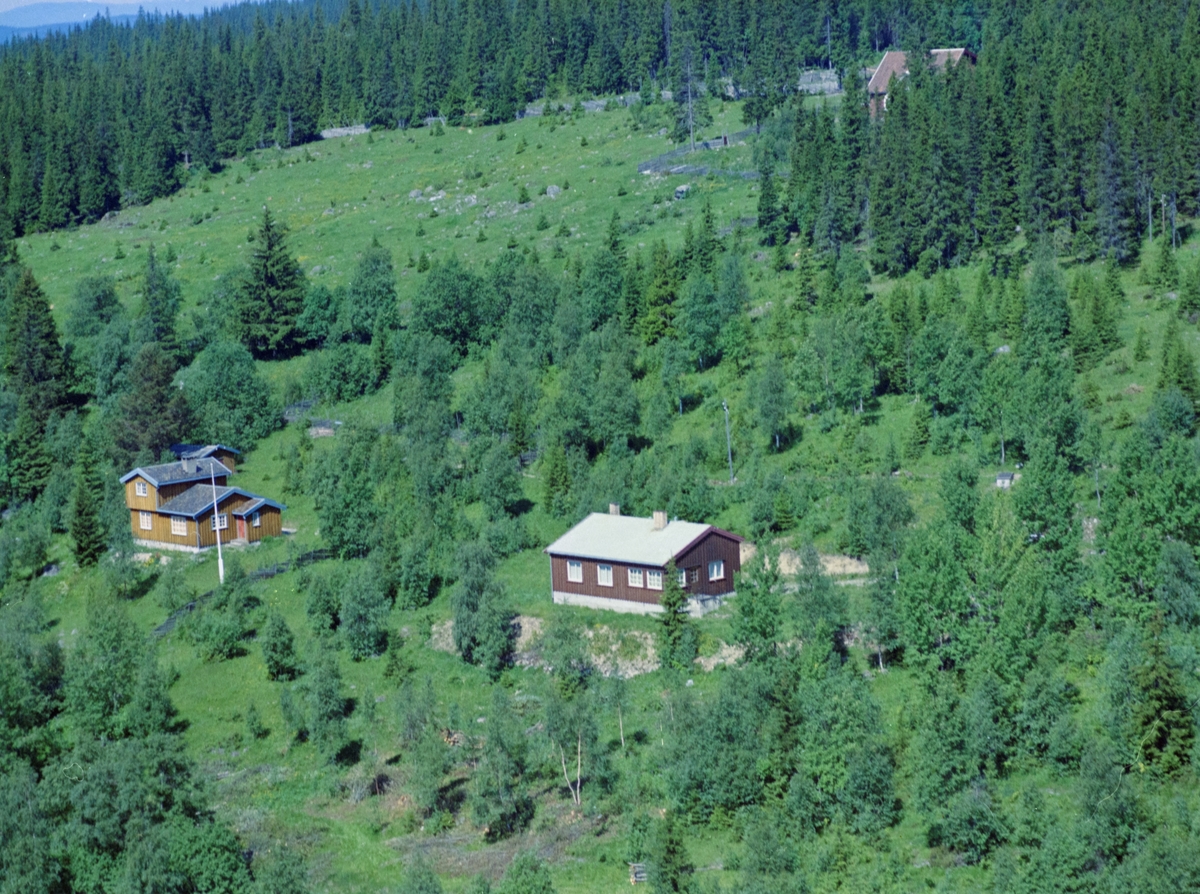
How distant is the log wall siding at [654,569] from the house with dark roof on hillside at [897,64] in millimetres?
66898

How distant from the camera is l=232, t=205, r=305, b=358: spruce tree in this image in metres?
99.9

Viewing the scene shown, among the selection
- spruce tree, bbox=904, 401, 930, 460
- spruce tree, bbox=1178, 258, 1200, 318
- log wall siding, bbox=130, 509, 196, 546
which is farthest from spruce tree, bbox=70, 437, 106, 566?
spruce tree, bbox=1178, 258, 1200, 318

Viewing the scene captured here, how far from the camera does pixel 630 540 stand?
61.7 meters

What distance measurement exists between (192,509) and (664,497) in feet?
85.5

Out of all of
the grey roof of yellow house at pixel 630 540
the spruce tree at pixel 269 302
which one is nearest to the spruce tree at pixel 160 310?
the spruce tree at pixel 269 302

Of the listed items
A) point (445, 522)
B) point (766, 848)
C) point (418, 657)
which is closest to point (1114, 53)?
point (445, 522)

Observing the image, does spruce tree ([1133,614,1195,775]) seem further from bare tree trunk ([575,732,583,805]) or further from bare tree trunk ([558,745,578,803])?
bare tree trunk ([558,745,578,803])

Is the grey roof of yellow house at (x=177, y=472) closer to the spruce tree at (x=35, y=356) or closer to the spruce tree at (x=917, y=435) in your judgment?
the spruce tree at (x=35, y=356)

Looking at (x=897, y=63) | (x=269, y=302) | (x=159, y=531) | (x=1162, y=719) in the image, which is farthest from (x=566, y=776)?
(x=897, y=63)

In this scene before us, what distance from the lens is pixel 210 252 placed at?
12288 centimetres

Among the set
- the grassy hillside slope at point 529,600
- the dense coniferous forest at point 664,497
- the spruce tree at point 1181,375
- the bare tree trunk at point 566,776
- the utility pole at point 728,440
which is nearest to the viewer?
the dense coniferous forest at point 664,497

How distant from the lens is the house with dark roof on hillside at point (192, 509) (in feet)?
245

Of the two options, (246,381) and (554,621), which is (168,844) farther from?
(246,381)

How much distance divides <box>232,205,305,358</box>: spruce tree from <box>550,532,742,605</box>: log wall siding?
44911 millimetres
